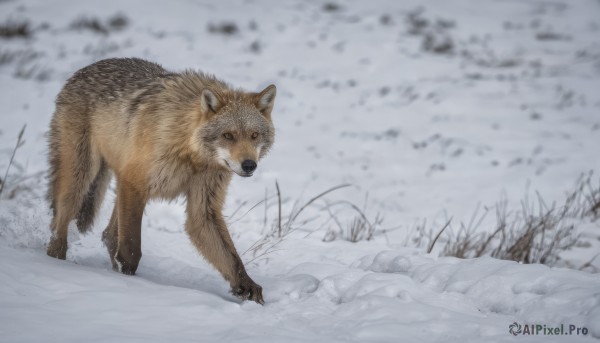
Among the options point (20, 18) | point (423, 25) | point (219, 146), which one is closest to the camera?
point (219, 146)

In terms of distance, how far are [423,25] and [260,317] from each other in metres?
15.6

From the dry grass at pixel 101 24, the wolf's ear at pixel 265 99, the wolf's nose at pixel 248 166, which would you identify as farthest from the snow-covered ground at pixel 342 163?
the wolf's ear at pixel 265 99

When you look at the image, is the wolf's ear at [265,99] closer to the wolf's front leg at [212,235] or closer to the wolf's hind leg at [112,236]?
the wolf's front leg at [212,235]

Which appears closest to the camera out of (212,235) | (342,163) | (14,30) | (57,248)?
(212,235)

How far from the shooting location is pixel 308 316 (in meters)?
3.51

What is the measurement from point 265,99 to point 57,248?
7.25ft

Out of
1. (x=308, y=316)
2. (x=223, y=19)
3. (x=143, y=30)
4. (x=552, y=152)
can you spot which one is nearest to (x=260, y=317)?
(x=308, y=316)

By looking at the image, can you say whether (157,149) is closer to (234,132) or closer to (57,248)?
(234,132)

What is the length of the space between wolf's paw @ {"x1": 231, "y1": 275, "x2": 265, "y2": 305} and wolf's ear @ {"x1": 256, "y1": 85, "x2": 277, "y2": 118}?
1.47 meters

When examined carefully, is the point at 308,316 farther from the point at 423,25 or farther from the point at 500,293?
the point at 423,25

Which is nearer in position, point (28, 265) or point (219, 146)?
point (28, 265)

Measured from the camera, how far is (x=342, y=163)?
9.55 metres

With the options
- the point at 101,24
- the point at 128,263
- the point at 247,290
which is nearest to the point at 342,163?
the point at 128,263

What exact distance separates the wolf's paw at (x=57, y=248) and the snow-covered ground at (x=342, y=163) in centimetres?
13
